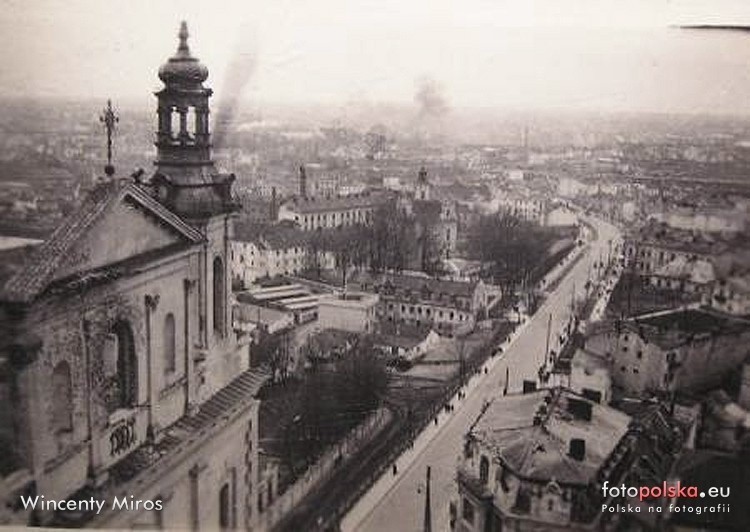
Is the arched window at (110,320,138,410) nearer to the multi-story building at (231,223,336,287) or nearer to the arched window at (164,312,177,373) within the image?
the arched window at (164,312,177,373)

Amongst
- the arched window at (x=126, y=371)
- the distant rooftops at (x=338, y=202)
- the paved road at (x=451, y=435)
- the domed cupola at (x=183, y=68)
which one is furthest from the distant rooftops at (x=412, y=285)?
the arched window at (x=126, y=371)

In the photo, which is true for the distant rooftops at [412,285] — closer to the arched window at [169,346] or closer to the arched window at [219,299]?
the arched window at [219,299]

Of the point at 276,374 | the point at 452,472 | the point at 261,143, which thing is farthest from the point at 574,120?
the point at 276,374

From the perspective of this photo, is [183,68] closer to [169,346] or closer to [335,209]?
[169,346]

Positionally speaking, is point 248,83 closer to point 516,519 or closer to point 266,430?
point 516,519

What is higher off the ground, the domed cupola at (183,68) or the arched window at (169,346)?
the domed cupola at (183,68)

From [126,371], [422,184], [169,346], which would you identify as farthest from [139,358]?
[422,184]

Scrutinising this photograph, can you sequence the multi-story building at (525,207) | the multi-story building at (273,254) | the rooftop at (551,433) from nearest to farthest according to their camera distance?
the rooftop at (551,433)
the multi-story building at (525,207)
the multi-story building at (273,254)
